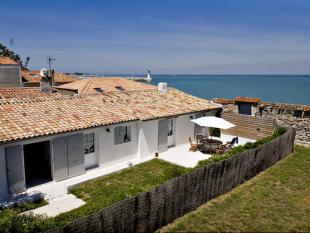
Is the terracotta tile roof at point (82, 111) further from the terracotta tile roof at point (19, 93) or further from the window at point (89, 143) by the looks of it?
the terracotta tile roof at point (19, 93)

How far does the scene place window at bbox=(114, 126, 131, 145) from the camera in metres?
16.8

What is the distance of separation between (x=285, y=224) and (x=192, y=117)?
11934 millimetres

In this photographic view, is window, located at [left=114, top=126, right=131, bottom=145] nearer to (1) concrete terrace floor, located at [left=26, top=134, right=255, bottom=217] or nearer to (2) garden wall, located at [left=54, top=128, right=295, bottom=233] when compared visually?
(1) concrete terrace floor, located at [left=26, top=134, right=255, bottom=217]

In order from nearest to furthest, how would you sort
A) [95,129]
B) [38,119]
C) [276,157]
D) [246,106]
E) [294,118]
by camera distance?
[38,119], [95,129], [276,157], [294,118], [246,106]

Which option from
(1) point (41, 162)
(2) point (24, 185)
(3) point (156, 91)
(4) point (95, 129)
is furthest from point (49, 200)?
(3) point (156, 91)

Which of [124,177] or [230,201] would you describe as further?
[124,177]

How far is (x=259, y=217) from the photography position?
11.0m

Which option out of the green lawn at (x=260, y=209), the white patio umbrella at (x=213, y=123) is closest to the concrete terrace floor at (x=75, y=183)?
the white patio umbrella at (x=213, y=123)

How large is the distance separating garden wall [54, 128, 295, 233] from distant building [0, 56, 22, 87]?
3194 centimetres

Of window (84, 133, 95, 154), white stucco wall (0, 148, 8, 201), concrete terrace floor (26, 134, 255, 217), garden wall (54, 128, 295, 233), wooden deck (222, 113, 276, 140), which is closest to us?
garden wall (54, 128, 295, 233)

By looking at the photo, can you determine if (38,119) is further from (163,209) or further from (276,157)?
(276,157)

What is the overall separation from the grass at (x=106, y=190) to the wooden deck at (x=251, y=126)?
34.1 ft

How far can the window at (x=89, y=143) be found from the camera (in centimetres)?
1558

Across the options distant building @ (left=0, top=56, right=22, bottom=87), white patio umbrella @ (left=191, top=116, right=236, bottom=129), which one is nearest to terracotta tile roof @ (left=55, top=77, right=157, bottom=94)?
distant building @ (left=0, top=56, right=22, bottom=87)
